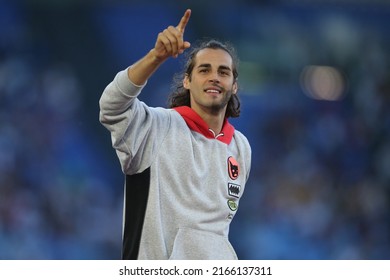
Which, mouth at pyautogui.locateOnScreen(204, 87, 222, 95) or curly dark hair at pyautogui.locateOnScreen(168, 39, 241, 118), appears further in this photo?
curly dark hair at pyautogui.locateOnScreen(168, 39, 241, 118)

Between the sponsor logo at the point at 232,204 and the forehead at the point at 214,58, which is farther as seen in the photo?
the forehead at the point at 214,58

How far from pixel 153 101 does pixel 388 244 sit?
2.64m

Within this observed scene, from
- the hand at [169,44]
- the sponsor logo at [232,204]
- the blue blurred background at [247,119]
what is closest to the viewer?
the hand at [169,44]

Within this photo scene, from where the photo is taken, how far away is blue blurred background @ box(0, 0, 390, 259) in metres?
6.57

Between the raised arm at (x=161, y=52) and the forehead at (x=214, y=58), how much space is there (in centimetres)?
45

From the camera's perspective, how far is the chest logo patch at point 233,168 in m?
3.22

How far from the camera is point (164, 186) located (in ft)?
9.74

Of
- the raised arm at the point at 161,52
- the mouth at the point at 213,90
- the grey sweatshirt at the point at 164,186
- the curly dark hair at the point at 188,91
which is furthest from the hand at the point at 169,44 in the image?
the curly dark hair at the point at 188,91

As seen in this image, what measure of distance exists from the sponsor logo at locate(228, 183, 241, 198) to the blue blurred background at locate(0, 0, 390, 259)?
10.4 feet

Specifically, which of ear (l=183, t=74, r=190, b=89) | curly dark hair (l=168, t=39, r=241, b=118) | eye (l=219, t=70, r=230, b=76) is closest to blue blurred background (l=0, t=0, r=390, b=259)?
curly dark hair (l=168, t=39, r=241, b=118)

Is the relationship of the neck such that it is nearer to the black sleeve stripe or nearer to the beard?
the beard

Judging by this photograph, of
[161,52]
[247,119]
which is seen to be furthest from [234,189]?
[247,119]

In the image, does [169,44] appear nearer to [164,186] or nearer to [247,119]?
[164,186]

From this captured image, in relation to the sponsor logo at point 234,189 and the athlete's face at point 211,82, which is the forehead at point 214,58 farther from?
the sponsor logo at point 234,189
